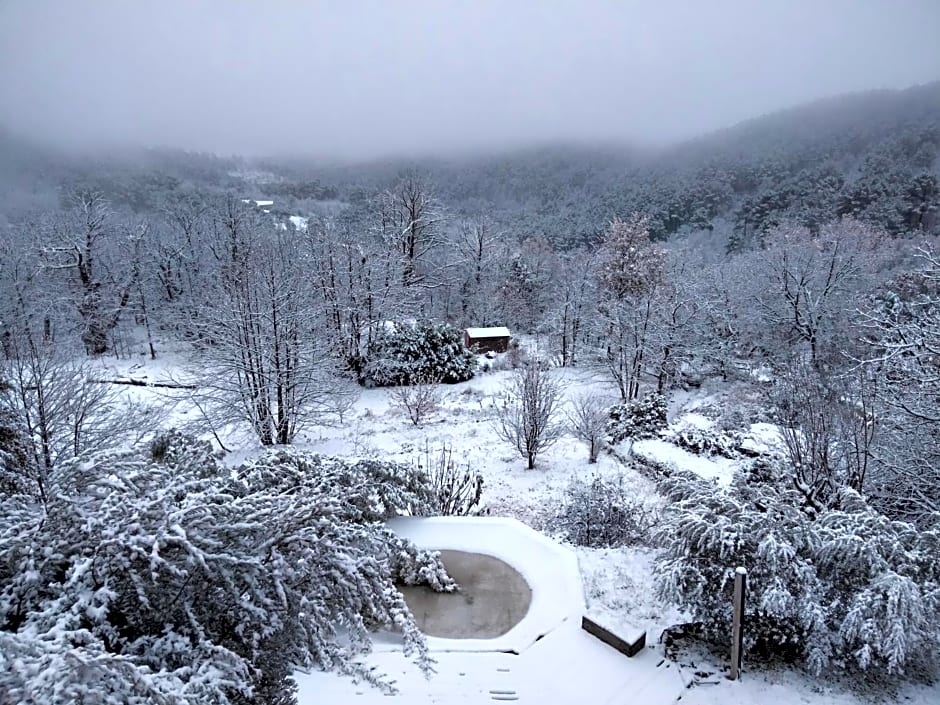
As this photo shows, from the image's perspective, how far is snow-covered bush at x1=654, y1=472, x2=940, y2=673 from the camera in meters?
4.84

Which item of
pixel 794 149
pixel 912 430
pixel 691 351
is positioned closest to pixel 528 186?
pixel 794 149

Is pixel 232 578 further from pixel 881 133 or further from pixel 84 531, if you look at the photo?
pixel 881 133

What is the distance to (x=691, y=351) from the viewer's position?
69.1ft

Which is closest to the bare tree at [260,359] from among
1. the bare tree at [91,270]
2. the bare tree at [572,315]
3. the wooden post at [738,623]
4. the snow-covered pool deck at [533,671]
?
the snow-covered pool deck at [533,671]

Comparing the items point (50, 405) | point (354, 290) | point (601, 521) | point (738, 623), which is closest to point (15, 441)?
point (50, 405)

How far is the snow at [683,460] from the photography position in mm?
12031

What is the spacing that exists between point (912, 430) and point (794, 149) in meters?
51.2

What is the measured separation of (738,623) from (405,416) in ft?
42.3

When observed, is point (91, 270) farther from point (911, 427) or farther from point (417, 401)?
point (911, 427)

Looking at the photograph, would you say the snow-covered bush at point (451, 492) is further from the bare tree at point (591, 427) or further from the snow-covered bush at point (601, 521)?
the bare tree at point (591, 427)

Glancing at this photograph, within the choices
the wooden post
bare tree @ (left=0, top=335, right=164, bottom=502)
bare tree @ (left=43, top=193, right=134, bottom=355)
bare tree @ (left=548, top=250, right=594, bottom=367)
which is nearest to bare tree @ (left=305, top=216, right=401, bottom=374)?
bare tree @ (left=548, top=250, right=594, bottom=367)

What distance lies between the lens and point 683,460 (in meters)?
12.9

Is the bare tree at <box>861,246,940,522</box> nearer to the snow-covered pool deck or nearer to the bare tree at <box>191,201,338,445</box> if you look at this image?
the snow-covered pool deck

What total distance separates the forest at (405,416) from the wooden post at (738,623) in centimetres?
37
